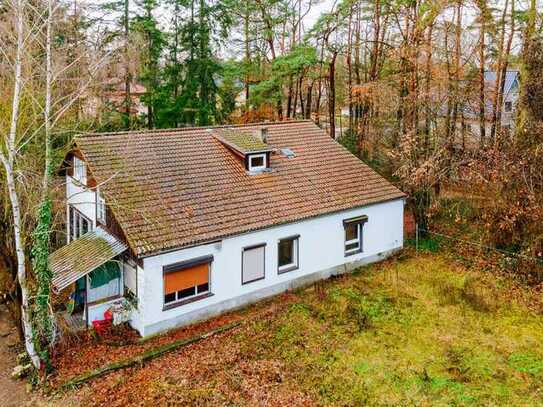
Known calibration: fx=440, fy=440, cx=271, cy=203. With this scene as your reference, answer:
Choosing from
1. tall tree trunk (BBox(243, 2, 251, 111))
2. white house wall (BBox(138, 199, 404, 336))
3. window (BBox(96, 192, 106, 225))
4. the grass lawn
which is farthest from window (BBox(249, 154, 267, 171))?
tall tree trunk (BBox(243, 2, 251, 111))

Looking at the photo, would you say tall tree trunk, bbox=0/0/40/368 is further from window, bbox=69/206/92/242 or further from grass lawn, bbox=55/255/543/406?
window, bbox=69/206/92/242

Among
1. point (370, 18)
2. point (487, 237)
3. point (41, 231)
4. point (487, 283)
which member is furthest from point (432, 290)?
point (370, 18)

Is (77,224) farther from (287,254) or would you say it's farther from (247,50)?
(247,50)

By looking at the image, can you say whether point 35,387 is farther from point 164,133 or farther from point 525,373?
point 525,373

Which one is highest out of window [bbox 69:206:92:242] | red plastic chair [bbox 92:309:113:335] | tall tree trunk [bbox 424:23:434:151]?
tall tree trunk [bbox 424:23:434:151]

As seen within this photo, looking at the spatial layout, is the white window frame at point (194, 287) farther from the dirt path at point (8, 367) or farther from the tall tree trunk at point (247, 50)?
the tall tree trunk at point (247, 50)
